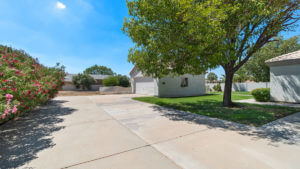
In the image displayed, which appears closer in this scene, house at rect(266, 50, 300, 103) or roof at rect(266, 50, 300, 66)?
roof at rect(266, 50, 300, 66)

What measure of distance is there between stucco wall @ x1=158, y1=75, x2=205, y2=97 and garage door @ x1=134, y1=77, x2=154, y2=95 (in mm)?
2191

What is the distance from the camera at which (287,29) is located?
6598 millimetres

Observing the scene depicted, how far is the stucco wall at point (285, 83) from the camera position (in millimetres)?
8805

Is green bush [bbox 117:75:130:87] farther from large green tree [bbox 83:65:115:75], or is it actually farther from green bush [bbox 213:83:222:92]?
large green tree [bbox 83:65:115:75]

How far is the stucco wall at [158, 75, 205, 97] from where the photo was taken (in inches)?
588

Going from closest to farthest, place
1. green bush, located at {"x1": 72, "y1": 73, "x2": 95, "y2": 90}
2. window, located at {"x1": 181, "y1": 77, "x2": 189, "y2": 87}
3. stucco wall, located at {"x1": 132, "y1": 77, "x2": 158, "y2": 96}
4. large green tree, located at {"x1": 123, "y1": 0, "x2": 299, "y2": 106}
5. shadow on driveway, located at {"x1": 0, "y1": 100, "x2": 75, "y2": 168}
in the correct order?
shadow on driveway, located at {"x1": 0, "y1": 100, "x2": 75, "y2": 168} → large green tree, located at {"x1": 123, "y1": 0, "x2": 299, "y2": 106} → window, located at {"x1": 181, "y1": 77, "x2": 189, "y2": 87} → stucco wall, located at {"x1": 132, "y1": 77, "x2": 158, "y2": 96} → green bush, located at {"x1": 72, "y1": 73, "x2": 95, "y2": 90}

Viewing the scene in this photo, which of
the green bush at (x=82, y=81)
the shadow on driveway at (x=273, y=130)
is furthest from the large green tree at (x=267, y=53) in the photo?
the green bush at (x=82, y=81)

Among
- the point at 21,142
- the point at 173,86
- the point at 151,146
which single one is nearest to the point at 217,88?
the point at 173,86

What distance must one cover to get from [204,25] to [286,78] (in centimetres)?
920

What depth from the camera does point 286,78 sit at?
9.16 meters

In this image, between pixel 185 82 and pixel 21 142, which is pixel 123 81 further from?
pixel 21 142

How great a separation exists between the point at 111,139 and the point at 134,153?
103 cm

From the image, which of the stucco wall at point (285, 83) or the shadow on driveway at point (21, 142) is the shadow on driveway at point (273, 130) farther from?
the stucco wall at point (285, 83)

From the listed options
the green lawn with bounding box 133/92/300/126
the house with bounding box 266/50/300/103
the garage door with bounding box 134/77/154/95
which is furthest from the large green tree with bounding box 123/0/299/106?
the garage door with bounding box 134/77/154/95
